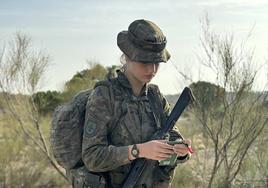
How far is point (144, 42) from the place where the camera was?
238 centimetres

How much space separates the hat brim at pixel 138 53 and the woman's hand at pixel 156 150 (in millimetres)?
371

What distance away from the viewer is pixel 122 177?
2492 mm

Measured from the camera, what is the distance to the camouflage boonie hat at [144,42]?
93.5 inches

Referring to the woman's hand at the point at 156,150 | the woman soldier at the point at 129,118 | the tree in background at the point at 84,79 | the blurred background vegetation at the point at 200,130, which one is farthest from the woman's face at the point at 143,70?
the tree in background at the point at 84,79

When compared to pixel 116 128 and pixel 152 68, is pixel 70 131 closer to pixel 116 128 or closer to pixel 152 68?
pixel 116 128

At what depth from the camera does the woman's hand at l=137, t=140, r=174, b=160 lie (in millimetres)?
2242

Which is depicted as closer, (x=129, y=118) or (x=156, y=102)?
(x=129, y=118)

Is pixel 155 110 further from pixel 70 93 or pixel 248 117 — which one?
pixel 70 93

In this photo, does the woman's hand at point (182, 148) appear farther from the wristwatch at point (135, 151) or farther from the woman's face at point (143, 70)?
the woman's face at point (143, 70)

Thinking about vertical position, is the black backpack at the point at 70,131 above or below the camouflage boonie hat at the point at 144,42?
below

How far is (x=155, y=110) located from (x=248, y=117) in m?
7.52

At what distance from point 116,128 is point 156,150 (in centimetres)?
28

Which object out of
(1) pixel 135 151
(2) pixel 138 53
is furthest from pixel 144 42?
(1) pixel 135 151

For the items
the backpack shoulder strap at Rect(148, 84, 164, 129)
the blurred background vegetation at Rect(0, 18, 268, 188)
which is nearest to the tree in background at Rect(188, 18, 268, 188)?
the blurred background vegetation at Rect(0, 18, 268, 188)
